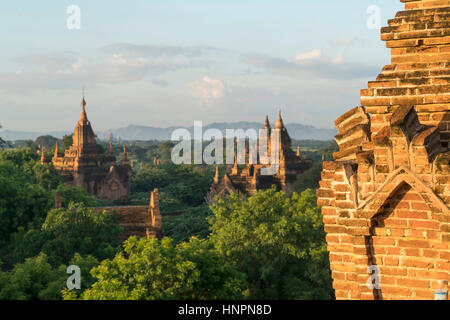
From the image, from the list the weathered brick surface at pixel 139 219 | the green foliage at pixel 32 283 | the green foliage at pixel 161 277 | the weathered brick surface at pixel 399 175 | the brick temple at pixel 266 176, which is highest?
the brick temple at pixel 266 176

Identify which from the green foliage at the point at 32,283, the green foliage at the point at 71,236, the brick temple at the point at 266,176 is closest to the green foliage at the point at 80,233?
the green foliage at the point at 71,236

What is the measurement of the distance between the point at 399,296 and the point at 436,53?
2901 millimetres

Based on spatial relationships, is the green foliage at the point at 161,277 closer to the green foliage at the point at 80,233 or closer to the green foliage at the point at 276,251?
the green foliage at the point at 276,251

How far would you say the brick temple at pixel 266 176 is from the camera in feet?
293

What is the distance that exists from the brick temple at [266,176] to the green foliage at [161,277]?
59547 millimetres

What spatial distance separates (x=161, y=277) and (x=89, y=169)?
7326 centimetres

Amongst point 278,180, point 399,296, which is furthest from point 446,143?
point 278,180

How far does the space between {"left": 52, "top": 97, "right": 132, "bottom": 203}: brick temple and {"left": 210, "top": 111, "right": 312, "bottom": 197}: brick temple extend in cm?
1677

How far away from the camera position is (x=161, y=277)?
26.1 m

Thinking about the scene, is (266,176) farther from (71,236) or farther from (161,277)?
(161,277)

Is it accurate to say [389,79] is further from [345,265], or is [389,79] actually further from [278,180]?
[278,180]

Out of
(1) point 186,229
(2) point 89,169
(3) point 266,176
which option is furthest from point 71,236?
(2) point 89,169

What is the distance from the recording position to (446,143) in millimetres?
7023

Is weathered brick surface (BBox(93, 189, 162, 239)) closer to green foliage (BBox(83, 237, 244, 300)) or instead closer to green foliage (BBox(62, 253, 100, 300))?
green foliage (BBox(62, 253, 100, 300))
